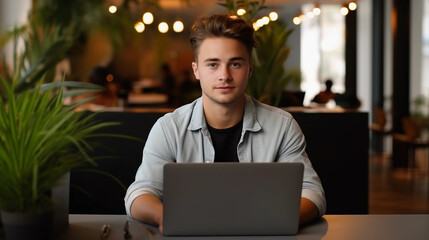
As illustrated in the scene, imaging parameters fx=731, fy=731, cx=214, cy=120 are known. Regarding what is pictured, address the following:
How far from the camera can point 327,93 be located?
7.93 meters

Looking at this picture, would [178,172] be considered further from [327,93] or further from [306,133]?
[327,93]

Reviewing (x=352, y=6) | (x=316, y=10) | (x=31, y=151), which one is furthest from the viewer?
(x=316, y=10)

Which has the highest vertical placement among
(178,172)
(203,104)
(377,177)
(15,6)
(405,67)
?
(15,6)

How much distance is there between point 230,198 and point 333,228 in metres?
0.40

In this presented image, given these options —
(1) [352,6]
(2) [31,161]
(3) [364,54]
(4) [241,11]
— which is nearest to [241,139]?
(2) [31,161]

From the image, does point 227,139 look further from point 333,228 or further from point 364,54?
point 364,54

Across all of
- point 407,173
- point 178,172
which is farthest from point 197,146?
point 407,173

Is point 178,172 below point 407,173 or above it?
above

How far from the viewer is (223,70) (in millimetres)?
2424

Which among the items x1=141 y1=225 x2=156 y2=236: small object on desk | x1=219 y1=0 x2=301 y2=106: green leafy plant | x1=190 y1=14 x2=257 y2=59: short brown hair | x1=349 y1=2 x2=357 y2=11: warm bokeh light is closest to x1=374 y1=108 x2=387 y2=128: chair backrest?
x1=349 y1=2 x2=357 y2=11: warm bokeh light

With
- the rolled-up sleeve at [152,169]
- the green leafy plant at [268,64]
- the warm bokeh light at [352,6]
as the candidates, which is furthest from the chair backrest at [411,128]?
the rolled-up sleeve at [152,169]

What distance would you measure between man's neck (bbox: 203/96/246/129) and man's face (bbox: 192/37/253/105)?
0.32 ft

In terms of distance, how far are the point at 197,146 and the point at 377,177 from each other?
299 inches

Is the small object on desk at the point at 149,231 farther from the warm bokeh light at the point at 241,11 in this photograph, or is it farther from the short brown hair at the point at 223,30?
the warm bokeh light at the point at 241,11
